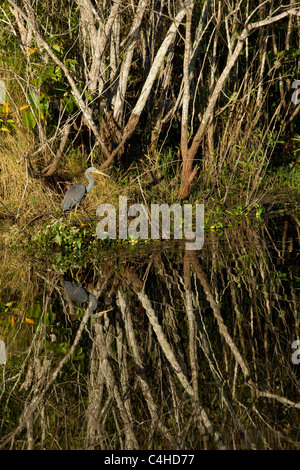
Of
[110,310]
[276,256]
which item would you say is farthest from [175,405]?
[276,256]

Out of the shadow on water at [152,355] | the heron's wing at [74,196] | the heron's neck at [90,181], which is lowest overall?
the shadow on water at [152,355]

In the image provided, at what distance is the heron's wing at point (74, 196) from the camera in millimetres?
6598

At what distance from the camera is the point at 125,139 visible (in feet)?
24.2

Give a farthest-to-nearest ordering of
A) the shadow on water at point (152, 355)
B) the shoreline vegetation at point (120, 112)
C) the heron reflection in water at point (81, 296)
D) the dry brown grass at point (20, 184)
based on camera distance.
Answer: the dry brown grass at point (20, 184)
the shoreline vegetation at point (120, 112)
the heron reflection in water at point (81, 296)
the shadow on water at point (152, 355)

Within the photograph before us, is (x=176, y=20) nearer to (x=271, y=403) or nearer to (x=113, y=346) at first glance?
(x=113, y=346)

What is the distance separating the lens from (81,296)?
493 cm

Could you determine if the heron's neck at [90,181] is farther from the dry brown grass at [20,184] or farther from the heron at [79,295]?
the heron at [79,295]

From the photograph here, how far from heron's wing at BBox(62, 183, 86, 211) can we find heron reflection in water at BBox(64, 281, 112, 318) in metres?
1.47

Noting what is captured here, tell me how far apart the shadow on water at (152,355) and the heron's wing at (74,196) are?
3.12 feet

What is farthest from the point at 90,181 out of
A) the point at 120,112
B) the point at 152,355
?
the point at 152,355

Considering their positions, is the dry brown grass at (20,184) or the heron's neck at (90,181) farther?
the dry brown grass at (20,184)

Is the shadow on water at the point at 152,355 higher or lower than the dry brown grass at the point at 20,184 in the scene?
lower

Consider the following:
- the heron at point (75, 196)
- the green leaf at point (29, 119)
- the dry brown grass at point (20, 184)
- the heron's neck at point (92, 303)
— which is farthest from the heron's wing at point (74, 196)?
the heron's neck at point (92, 303)

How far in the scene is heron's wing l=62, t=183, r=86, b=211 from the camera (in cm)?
660
